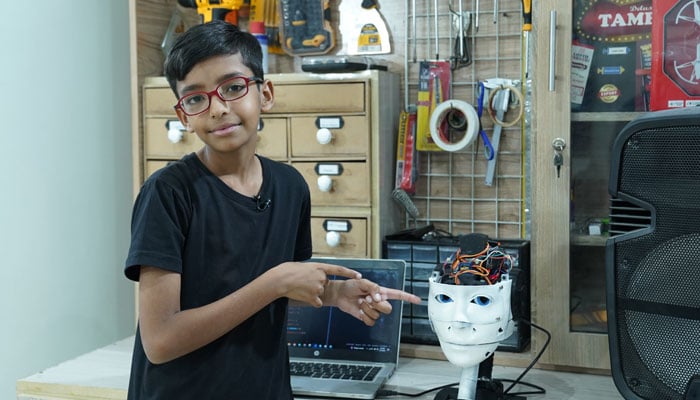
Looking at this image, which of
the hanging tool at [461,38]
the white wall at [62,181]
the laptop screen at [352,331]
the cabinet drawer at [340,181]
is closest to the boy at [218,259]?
the laptop screen at [352,331]

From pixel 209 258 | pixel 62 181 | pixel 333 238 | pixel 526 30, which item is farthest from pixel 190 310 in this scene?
pixel 62 181

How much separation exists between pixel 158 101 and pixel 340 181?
531 millimetres

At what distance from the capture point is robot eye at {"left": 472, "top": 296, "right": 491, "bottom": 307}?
4.78 ft

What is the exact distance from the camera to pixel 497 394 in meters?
1.58

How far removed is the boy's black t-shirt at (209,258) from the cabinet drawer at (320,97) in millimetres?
620

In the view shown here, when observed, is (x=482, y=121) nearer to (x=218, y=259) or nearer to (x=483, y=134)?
(x=483, y=134)

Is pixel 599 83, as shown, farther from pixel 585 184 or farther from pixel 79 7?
pixel 79 7

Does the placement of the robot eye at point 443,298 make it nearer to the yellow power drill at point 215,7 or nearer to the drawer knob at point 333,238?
the drawer knob at point 333,238

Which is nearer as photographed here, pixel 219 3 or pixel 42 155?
pixel 219 3

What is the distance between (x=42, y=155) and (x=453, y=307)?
135cm

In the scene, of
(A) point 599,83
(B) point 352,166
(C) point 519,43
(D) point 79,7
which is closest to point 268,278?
(B) point 352,166

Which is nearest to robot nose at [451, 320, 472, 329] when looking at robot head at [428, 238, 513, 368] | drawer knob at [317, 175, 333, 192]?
robot head at [428, 238, 513, 368]

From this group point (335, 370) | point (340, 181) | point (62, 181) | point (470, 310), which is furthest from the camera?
point (62, 181)

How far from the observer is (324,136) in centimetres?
192
